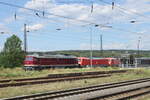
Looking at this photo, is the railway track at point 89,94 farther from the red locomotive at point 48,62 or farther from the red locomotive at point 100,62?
the red locomotive at point 100,62

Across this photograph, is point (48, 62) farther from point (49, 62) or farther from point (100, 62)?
point (100, 62)

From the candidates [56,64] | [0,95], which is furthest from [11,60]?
[0,95]

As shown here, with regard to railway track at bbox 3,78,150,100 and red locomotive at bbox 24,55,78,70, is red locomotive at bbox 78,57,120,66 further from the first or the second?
railway track at bbox 3,78,150,100

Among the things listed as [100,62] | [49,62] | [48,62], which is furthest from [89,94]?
[100,62]

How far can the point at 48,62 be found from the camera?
174ft

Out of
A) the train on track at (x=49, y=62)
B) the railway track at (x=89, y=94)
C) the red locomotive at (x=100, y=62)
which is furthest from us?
the red locomotive at (x=100, y=62)

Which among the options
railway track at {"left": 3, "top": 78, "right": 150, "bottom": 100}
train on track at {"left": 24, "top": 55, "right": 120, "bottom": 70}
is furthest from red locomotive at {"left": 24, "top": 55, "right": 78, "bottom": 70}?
railway track at {"left": 3, "top": 78, "right": 150, "bottom": 100}

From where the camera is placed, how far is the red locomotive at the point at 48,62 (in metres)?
50.8

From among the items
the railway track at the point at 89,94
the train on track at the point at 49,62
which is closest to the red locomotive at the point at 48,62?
the train on track at the point at 49,62

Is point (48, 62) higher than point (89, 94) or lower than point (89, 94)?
higher

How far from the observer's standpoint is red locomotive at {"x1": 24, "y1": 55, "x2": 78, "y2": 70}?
50781 millimetres

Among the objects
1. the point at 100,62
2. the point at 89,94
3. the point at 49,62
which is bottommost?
the point at 89,94

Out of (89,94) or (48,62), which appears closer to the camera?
(89,94)

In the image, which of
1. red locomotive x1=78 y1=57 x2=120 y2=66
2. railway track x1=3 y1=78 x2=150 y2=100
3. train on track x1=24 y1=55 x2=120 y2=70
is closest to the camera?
railway track x1=3 y1=78 x2=150 y2=100
